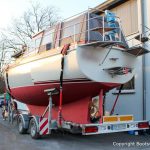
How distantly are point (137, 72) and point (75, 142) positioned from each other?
3.44 meters

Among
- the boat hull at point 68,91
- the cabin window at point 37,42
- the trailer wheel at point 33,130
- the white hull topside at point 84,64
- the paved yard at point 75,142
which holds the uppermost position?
the cabin window at point 37,42

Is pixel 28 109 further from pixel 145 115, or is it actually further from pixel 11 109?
pixel 145 115

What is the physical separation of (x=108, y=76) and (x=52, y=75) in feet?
6.19

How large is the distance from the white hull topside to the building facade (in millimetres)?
1835

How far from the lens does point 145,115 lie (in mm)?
12711

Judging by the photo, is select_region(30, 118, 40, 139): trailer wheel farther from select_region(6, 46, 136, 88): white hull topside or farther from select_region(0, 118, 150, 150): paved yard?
select_region(6, 46, 136, 88): white hull topside

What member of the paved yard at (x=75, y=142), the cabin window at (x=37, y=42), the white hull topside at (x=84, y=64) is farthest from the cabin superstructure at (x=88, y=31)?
the paved yard at (x=75, y=142)

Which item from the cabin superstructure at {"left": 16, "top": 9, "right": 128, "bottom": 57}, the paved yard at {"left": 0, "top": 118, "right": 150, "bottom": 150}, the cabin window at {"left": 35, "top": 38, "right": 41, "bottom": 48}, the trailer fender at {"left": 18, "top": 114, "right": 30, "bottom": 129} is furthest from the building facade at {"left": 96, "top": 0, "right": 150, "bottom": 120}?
the cabin window at {"left": 35, "top": 38, "right": 41, "bottom": 48}

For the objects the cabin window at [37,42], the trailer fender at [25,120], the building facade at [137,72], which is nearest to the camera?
the trailer fender at [25,120]

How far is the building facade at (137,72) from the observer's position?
505 inches

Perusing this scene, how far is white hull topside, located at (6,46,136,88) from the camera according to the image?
31.9 ft

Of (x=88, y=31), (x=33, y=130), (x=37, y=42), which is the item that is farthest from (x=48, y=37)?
(x=33, y=130)

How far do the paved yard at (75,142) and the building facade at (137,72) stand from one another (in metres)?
1.33

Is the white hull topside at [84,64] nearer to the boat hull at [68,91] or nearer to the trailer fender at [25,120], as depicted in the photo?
the boat hull at [68,91]
